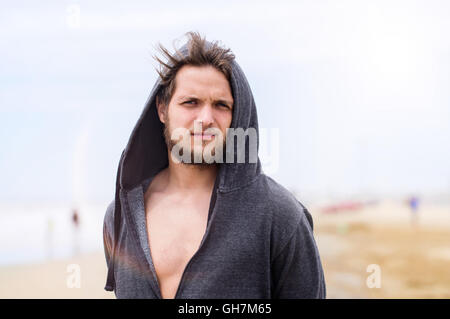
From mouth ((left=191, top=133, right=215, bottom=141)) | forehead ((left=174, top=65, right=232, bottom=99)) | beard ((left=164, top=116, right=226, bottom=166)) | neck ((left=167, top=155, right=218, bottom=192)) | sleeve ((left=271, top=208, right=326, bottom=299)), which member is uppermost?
forehead ((left=174, top=65, right=232, bottom=99))

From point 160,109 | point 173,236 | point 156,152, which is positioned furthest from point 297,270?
point 160,109

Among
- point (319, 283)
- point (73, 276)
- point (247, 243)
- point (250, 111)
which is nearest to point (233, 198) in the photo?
point (247, 243)

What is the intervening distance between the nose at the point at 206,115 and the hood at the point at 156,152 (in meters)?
0.15

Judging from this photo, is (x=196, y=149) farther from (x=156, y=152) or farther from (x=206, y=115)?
(x=156, y=152)

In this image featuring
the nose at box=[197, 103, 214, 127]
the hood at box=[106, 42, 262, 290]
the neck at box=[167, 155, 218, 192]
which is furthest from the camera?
the neck at box=[167, 155, 218, 192]

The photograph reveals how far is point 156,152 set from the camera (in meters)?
2.96

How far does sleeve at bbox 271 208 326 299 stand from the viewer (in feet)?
8.39

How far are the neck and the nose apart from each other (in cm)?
36

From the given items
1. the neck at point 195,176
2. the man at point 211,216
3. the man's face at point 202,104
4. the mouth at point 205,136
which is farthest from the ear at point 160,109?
the mouth at point 205,136

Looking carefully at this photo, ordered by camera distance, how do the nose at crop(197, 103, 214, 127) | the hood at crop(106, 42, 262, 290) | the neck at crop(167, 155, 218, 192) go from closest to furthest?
the nose at crop(197, 103, 214, 127)
the hood at crop(106, 42, 262, 290)
the neck at crop(167, 155, 218, 192)

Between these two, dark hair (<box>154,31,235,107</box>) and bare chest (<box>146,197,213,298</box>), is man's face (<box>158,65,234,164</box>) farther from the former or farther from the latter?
bare chest (<box>146,197,213,298</box>)

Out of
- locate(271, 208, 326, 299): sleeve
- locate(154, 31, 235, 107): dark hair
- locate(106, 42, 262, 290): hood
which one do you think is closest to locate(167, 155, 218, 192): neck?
locate(106, 42, 262, 290): hood
